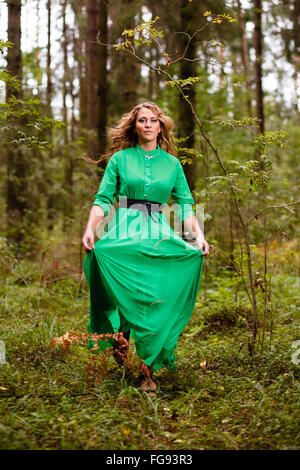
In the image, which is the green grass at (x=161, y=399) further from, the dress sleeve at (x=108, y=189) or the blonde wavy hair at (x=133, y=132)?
the blonde wavy hair at (x=133, y=132)

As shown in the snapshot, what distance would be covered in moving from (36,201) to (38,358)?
8160mm

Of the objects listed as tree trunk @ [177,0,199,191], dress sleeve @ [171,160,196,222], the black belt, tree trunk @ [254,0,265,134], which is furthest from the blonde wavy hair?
tree trunk @ [254,0,265,134]

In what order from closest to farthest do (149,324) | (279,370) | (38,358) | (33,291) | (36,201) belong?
(149,324) < (279,370) < (38,358) < (33,291) < (36,201)

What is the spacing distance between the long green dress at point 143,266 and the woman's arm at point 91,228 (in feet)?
0.20

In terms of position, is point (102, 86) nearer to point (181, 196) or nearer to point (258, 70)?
point (258, 70)

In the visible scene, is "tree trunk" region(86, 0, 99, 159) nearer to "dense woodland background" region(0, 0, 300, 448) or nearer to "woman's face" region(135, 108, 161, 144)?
"dense woodland background" region(0, 0, 300, 448)

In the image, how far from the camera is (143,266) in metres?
3.44

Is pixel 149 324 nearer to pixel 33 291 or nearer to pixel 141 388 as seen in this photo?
pixel 141 388

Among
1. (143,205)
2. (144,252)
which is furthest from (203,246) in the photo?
(143,205)

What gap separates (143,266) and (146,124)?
134 centimetres

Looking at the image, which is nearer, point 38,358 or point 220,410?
point 220,410
